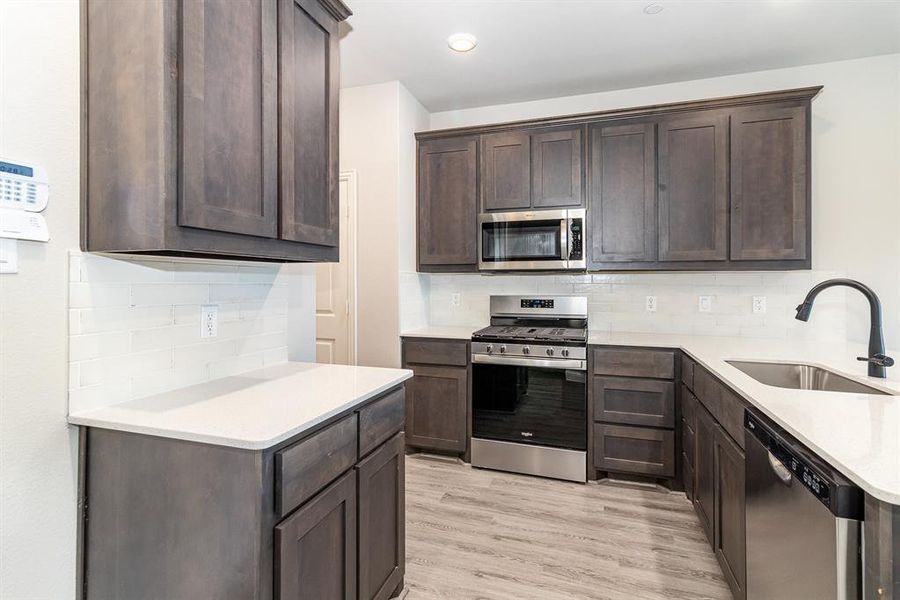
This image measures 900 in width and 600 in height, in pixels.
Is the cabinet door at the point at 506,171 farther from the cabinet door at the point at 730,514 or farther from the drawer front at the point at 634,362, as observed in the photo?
the cabinet door at the point at 730,514

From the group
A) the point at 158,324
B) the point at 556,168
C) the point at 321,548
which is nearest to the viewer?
the point at 321,548

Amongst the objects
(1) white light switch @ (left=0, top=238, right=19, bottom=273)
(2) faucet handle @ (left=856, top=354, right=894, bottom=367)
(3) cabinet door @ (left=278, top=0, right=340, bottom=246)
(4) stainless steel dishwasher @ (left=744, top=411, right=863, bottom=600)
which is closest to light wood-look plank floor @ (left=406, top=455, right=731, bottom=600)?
(4) stainless steel dishwasher @ (left=744, top=411, right=863, bottom=600)

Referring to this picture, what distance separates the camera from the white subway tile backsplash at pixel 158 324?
1.29 meters

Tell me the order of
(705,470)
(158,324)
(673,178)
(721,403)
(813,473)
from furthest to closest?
(673,178), (705,470), (721,403), (158,324), (813,473)

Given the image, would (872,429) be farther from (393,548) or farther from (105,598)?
(105,598)

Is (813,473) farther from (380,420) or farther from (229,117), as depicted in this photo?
(229,117)

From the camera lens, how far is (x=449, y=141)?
3404 millimetres

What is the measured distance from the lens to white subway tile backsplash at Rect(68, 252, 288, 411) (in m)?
1.29

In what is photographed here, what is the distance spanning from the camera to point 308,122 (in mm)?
1667

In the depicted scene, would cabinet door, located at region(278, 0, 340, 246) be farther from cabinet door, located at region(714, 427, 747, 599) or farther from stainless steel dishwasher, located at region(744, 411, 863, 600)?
cabinet door, located at region(714, 427, 747, 599)

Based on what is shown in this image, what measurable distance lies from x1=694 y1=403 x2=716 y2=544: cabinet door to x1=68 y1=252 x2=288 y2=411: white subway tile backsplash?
207cm

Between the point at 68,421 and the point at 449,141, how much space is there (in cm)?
288

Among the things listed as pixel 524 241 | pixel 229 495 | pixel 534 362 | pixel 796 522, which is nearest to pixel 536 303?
pixel 524 241

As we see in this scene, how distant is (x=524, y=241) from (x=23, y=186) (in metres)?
2.64
